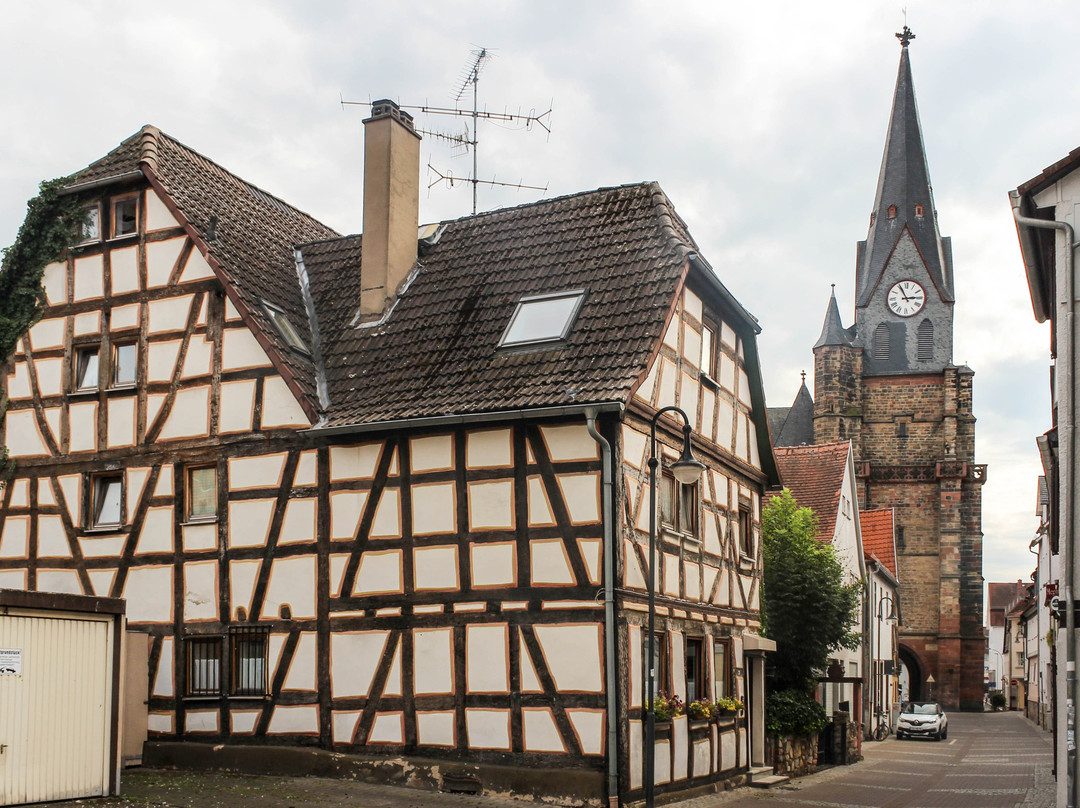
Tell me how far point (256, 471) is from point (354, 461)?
1.66 m

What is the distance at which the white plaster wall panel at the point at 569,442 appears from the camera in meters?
16.4

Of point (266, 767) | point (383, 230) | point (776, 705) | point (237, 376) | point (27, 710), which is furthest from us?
point (776, 705)

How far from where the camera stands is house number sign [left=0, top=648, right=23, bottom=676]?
43.8ft

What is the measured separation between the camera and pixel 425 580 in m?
17.2

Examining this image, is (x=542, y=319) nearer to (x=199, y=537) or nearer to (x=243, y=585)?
(x=243, y=585)

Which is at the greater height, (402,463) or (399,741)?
(402,463)

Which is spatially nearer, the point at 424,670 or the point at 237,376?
the point at 424,670

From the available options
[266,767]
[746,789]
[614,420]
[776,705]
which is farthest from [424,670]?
[776,705]

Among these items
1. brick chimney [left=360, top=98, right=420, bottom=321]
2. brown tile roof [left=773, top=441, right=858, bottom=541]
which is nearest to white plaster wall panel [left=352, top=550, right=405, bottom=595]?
brick chimney [left=360, top=98, right=420, bottom=321]

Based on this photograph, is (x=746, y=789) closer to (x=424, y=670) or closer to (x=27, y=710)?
(x=424, y=670)

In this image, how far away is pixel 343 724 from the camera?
17281 mm

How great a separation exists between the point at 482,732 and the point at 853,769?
13.8 metres

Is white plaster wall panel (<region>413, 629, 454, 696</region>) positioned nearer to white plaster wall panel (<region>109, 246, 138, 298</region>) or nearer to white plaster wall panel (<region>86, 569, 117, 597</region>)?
white plaster wall panel (<region>86, 569, 117, 597</region>)

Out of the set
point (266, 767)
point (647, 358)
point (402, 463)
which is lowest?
point (266, 767)
